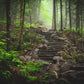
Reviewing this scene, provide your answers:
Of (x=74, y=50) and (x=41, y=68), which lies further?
(x=74, y=50)

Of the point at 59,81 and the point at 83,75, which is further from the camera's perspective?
the point at 83,75

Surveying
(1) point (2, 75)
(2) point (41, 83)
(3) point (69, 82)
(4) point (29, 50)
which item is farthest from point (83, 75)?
(4) point (29, 50)

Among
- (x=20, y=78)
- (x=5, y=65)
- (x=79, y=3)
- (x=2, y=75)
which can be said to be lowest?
(x=20, y=78)

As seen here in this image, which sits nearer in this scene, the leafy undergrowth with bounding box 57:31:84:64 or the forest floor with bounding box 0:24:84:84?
the forest floor with bounding box 0:24:84:84

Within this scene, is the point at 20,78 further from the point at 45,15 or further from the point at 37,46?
the point at 45,15

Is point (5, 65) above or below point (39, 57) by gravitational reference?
above

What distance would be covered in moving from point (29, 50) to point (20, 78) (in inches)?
176

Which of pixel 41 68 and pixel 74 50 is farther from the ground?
pixel 74 50

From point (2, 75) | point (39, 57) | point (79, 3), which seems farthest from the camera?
point (79, 3)

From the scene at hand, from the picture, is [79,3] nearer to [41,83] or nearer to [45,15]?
[41,83]

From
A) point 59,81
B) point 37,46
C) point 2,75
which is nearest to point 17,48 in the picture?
point 37,46

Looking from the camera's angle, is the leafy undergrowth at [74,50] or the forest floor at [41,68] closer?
the forest floor at [41,68]

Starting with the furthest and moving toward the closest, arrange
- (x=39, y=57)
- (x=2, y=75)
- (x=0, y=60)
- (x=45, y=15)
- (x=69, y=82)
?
(x=45, y=15) → (x=39, y=57) → (x=69, y=82) → (x=0, y=60) → (x=2, y=75)

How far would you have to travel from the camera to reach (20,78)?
3812 mm
